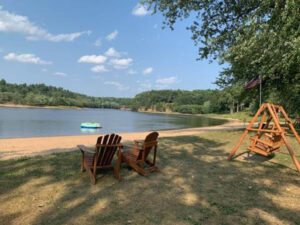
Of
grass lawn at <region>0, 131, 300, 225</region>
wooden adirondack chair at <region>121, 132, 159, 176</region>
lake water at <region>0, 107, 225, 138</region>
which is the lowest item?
lake water at <region>0, 107, 225, 138</region>

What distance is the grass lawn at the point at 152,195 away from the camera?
9.12ft

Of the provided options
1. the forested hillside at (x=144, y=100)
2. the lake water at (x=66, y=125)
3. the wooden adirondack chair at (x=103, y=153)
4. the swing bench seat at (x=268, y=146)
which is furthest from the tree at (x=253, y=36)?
the forested hillside at (x=144, y=100)

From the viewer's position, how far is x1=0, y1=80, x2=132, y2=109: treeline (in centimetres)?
11019

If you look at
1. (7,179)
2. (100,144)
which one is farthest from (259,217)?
(7,179)

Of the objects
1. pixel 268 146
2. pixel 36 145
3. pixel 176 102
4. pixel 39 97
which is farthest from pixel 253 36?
pixel 39 97

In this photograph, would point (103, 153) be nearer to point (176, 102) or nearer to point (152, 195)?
point (152, 195)

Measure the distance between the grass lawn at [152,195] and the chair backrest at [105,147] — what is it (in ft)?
1.24

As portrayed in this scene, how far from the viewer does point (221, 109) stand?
89.0m

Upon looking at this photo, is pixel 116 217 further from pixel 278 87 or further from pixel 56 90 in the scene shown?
pixel 56 90

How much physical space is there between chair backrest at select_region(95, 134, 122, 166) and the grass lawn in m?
0.38

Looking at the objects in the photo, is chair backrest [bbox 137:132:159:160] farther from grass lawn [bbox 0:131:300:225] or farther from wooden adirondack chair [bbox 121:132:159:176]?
grass lawn [bbox 0:131:300:225]

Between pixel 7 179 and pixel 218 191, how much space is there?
154 inches

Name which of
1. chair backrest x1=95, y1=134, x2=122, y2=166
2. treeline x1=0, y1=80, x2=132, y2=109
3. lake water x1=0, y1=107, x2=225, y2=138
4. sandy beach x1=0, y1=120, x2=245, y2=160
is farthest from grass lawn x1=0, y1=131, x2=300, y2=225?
treeline x1=0, y1=80, x2=132, y2=109

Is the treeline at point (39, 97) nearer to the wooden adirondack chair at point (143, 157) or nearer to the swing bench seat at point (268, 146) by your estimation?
the wooden adirondack chair at point (143, 157)
